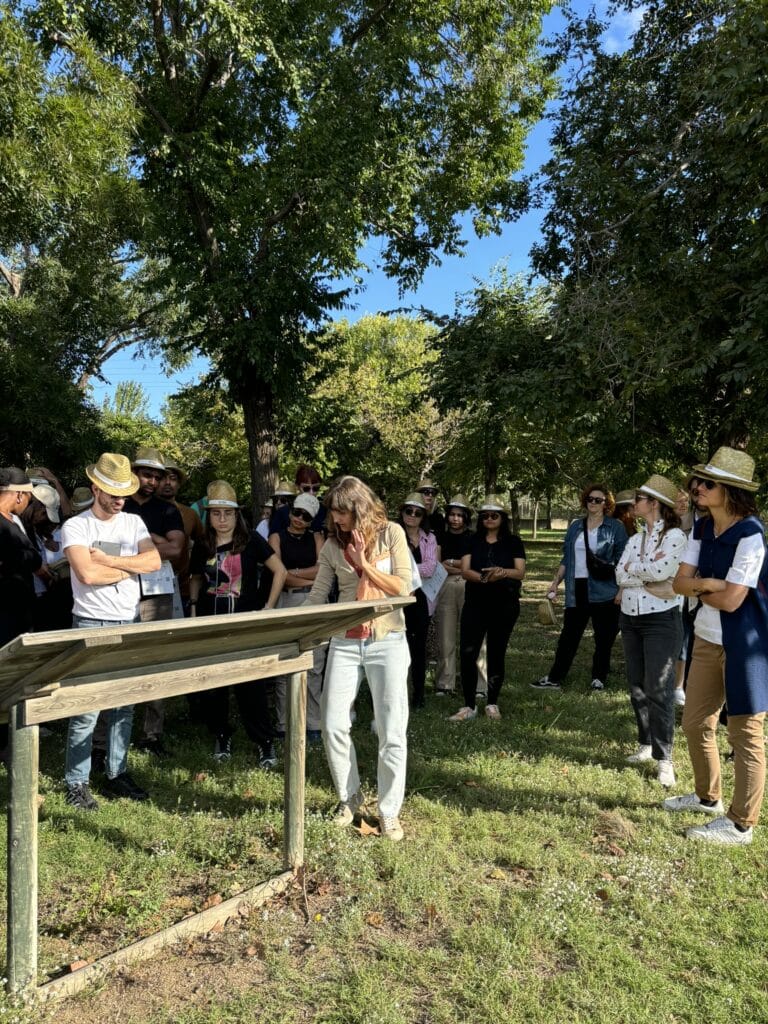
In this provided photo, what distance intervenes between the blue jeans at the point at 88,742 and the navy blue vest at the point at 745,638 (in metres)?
3.47

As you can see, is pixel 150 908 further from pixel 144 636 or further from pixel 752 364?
pixel 752 364

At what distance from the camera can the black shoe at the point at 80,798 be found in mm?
4688

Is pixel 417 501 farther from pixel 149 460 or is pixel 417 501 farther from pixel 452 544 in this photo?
pixel 149 460

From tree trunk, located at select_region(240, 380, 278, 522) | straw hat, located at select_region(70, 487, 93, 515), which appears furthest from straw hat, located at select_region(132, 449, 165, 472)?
tree trunk, located at select_region(240, 380, 278, 522)

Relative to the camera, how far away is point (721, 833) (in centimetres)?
437

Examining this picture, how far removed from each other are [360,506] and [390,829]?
1.83 meters

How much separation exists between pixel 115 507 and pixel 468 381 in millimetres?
6705

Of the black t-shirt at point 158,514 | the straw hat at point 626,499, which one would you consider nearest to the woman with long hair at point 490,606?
the straw hat at point 626,499

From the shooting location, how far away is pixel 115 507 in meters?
4.81

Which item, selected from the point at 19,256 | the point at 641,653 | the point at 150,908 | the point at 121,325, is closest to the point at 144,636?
the point at 150,908

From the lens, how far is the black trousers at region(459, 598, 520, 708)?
7.01 m

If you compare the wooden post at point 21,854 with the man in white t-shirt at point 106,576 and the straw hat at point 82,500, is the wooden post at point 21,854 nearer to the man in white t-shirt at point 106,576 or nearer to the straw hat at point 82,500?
the man in white t-shirt at point 106,576

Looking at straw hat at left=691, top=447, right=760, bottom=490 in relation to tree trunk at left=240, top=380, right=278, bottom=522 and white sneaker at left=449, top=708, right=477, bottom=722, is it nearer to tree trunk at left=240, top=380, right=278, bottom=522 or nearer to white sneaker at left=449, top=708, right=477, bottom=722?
white sneaker at left=449, top=708, right=477, bottom=722

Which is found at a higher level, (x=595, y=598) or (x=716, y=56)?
(x=716, y=56)
